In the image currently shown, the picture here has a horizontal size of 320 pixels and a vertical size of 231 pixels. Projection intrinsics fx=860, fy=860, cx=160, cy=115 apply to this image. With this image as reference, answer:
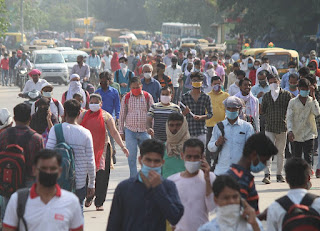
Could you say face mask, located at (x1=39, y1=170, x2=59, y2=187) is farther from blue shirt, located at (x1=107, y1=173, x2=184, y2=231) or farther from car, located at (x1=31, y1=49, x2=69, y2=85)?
car, located at (x1=31, y1=49, x2=69, y2=85)

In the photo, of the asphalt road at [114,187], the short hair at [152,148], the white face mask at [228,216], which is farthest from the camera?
the asphalt road at [114,187]

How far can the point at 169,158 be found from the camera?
8828 millimetres

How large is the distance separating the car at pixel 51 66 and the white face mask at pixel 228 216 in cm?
3289

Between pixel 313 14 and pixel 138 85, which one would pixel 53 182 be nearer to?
pixel 138 85

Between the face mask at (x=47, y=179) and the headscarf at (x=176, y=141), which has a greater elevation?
the face mask at (x=47, y=179)

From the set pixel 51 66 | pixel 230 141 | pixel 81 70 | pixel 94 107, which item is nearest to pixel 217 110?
pixel 94 107

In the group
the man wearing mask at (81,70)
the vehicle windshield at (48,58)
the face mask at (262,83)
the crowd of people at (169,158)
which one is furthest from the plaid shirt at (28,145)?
the vehicle windshield at (48,58)

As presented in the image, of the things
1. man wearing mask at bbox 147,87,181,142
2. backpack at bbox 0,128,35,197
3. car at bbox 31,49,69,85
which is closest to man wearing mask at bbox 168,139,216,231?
backpack at bbox 0,128,35,197

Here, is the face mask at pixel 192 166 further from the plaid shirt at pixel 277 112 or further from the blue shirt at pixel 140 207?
the plaid shirt at pixel 277 112

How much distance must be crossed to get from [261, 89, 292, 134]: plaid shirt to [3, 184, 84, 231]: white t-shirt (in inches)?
306

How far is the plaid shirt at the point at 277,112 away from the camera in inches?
516

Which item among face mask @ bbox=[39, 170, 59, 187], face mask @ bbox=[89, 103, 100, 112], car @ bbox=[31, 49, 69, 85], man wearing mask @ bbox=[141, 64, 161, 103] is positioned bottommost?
car @ bbox=[31, 49, 69, 85]

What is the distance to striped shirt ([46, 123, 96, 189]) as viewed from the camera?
27.1ft

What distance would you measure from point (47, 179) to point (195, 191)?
1419 millimetres
